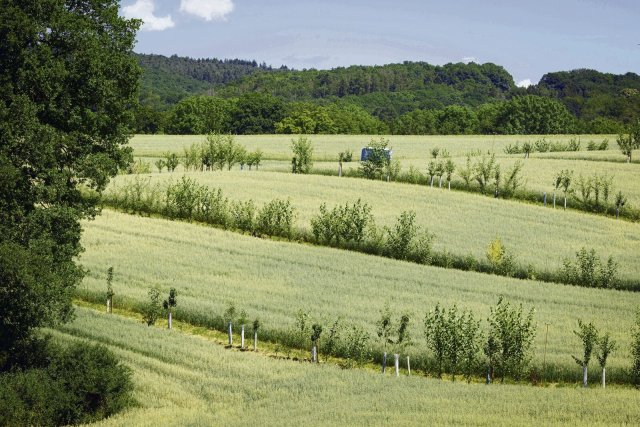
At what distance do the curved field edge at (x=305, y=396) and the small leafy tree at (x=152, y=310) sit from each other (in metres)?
3.14

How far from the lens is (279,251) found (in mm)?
43375

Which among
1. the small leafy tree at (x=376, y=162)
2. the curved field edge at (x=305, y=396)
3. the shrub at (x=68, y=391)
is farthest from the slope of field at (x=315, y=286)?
the small leafy tree at (x=376, y=162)

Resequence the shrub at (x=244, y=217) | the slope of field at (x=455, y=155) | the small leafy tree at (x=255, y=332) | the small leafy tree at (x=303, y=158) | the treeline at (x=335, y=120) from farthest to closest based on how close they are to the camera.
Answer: the treeline at (x=335, y=120) < the small leafy tree at (x=303, y=158) < the slope of field at (x=455, y=155) < the shrub at (x=244, y=217) < the small leafy tree at (x=255, y=332)

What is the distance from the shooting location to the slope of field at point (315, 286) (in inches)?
1267

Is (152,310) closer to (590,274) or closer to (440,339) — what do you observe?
(440,339)

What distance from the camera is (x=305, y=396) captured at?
22.4 metres

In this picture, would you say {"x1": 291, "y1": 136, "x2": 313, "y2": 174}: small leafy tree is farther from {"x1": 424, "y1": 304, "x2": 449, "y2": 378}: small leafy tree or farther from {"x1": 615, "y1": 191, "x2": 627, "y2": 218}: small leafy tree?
{"x1": 424, "y1": 304, "x2": 449, "y2": 378}: small leafy tree

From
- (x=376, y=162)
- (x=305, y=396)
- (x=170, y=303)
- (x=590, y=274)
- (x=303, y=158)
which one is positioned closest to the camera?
(x=305, y=396)

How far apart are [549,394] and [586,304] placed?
14748 mm

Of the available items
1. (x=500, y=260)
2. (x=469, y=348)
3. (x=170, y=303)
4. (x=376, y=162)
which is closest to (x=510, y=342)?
(x=469, y=348)

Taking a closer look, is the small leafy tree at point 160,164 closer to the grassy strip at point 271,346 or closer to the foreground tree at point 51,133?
the grassy strip at point 271,346

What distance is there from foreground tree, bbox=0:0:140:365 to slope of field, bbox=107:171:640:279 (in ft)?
75.6

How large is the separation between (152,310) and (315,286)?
872cm

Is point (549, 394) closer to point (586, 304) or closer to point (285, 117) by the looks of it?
point (586, 304)
